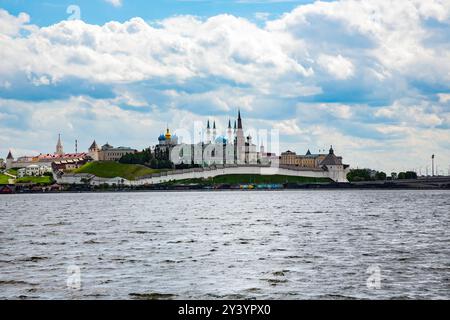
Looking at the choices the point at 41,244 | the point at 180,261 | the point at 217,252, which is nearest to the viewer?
the point at 180,261

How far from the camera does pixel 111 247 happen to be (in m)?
35.9

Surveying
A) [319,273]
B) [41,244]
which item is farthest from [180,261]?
[41,244]

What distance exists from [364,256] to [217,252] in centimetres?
676

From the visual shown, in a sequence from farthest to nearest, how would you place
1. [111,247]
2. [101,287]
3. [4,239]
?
1. [4,239]
2. [111,247]
3. [101,287]

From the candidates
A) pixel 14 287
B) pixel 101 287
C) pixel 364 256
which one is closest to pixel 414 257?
pixel 364 256

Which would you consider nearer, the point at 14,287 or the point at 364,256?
the point at 14,287
